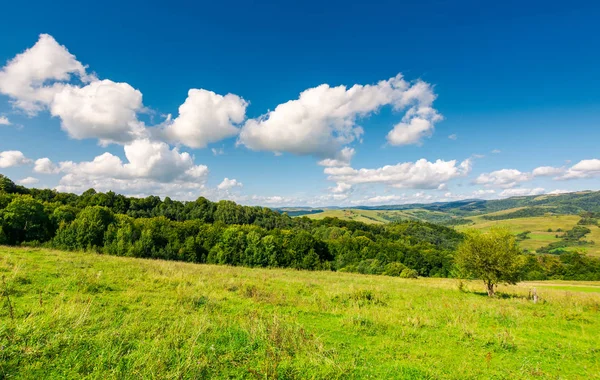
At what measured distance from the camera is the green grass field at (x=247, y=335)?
670cm

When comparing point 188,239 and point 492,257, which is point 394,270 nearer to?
point 492,257

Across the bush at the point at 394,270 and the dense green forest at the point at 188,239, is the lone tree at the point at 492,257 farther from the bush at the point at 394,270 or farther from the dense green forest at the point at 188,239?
the bush at the point at 394,270

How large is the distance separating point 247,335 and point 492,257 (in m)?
24.9

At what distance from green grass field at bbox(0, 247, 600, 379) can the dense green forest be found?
985 inches

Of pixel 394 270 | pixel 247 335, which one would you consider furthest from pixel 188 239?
pixel 247 335

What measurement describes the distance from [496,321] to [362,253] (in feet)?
223

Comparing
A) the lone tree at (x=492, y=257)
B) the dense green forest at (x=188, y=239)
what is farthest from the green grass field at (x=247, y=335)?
the dense green forest at (x=188, y=239)

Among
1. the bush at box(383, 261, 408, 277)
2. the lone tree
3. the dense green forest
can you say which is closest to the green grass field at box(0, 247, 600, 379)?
the lone tree

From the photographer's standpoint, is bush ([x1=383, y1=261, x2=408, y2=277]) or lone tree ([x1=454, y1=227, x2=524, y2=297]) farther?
bush ([x1=383, y1=261, x2=408, y2=277])

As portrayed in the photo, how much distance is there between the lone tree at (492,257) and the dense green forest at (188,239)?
1263 centimetres

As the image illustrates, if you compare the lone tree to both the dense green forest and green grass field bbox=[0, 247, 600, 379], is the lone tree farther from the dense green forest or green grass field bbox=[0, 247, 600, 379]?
the dense green forest

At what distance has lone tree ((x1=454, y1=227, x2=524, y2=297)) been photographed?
80.6 ft

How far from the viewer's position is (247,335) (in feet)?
29.1

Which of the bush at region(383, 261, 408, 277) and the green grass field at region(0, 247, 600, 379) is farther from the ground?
the green grass field at region(0, 247, 600, 379)
